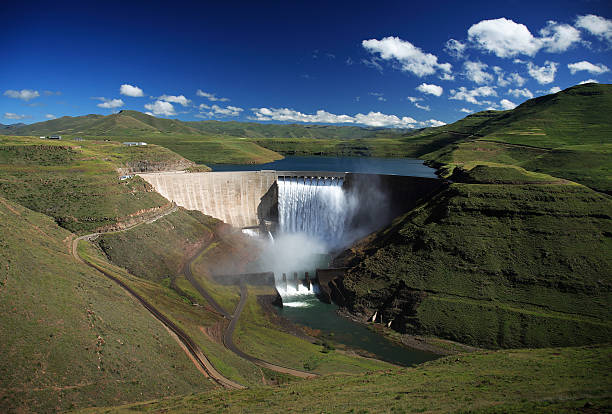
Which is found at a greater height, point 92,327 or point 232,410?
point 92,327

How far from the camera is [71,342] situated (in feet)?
80.7

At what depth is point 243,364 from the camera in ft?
105

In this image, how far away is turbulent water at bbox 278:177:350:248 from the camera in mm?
72000

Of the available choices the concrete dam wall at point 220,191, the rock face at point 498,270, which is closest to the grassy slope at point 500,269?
the rock face at point 498,270

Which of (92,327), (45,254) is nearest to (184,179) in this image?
(45,254)

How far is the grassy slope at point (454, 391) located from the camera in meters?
18.0

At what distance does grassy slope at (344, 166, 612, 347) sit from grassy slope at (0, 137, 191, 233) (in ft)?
130

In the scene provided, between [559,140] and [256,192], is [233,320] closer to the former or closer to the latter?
[256,192]

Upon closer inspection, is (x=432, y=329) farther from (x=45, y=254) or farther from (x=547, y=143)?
(x=547, y=143)

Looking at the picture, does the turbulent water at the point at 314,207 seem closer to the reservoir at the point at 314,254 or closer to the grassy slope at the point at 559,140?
the reservoir at the point at 314,254

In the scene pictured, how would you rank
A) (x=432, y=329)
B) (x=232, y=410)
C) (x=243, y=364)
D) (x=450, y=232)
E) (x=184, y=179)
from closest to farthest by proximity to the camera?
(x=232, y=410)
(x=243, y=364)
(x=432, y=329)
(x=450, y=232)
(x=184, y=179)

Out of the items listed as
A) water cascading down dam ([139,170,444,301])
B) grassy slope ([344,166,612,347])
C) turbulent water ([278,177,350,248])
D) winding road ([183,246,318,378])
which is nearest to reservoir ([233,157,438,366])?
turbulent water ([278,177,350,248])

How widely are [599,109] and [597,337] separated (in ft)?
503

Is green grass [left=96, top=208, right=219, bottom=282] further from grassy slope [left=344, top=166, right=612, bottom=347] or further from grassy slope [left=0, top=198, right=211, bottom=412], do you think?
grassy slope [left=344, top=166, right=612, bottom=347]
